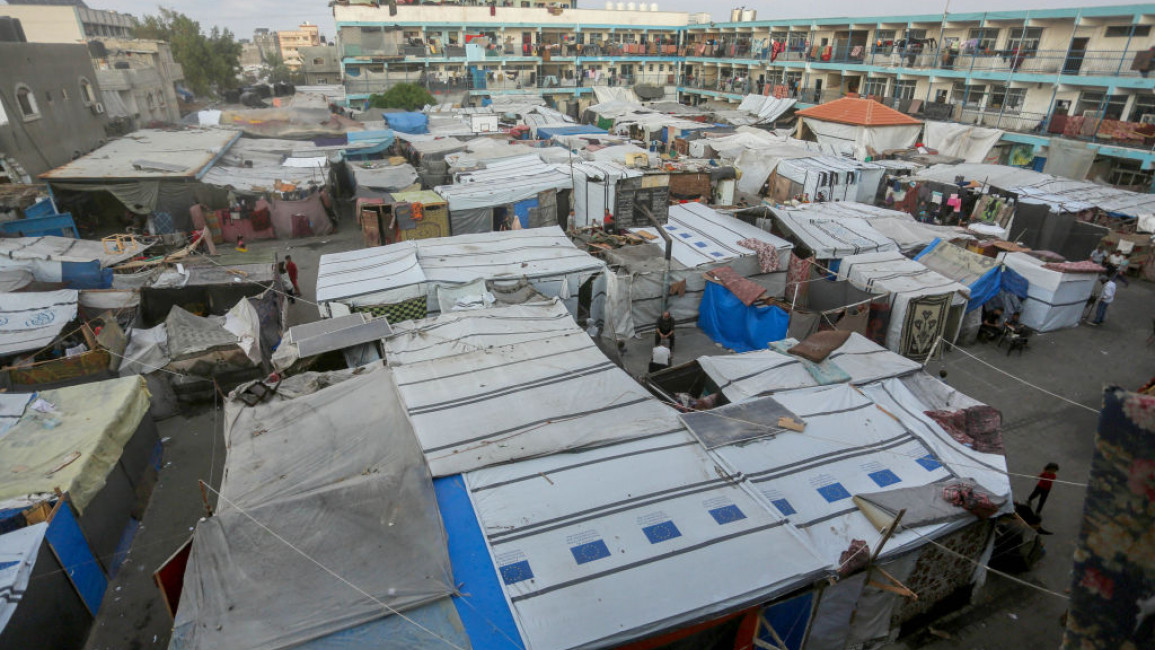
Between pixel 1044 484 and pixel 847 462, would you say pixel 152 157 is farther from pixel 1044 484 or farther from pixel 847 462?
pixel 1044 484

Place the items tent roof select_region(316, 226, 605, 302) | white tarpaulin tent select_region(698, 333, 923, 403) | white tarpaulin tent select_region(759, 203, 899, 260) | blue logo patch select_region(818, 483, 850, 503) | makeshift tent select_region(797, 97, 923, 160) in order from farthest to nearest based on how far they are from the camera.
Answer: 1. makeshift tent select_region(797, 97, 923, 160)
2. white tarpaulin tent select_region(759, 203, 899, 260)
3. tent roof select_region(316, 226, 605, 302)
4. white tarpaulin tent select_region(698, 333, 923, 403)
5. blue logo patch select_region(818, 483, 850, 503)

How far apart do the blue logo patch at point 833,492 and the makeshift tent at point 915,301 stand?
779 centimetres

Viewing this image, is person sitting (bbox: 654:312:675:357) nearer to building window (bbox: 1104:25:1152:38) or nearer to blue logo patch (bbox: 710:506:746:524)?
blue logo patch (bbox: 710:506:746:524)

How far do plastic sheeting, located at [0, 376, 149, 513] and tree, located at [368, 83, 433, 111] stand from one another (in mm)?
33519

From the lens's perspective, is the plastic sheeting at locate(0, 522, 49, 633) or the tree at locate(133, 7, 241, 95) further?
the tree at locate(133, 7, 241, 95)

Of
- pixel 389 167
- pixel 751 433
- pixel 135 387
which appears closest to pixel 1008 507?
pixel 751 433

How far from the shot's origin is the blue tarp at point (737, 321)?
13.1m

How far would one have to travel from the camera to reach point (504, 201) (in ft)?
63.2

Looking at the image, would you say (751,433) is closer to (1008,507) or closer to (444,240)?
(1008,507)

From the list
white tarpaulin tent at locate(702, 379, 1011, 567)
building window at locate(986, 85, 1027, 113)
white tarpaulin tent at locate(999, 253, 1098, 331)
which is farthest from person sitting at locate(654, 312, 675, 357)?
building window at locate(986, 85, 1027, 113)

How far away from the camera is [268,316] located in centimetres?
1341

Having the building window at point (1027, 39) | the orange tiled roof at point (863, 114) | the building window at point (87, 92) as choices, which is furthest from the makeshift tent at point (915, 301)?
the building window at point (87, 92)

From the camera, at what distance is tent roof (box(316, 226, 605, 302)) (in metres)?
12.5

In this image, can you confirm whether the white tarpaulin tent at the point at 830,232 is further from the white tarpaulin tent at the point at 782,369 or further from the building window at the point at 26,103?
the building window at the point at 26,103
